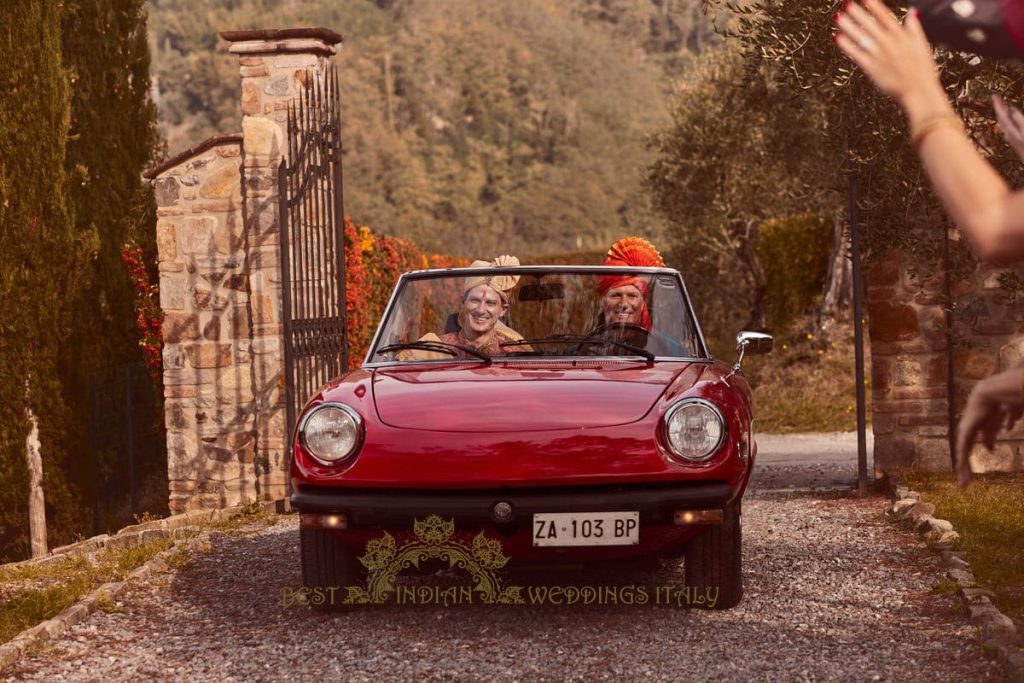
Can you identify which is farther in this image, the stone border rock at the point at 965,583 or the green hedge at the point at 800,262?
the green hedge at the point at 800,262

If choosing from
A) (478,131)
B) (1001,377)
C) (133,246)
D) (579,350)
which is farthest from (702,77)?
(478,131)

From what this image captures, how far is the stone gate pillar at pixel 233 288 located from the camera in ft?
34.6

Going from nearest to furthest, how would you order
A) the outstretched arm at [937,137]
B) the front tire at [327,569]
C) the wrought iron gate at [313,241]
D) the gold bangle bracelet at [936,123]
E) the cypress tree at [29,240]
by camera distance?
the outstretched arm at [937,137] → the gold bangle bracelet at [936,123] → the front tire at [327,569] → the wrought iron gate at [313,241] → the cypress tree at [29,240]

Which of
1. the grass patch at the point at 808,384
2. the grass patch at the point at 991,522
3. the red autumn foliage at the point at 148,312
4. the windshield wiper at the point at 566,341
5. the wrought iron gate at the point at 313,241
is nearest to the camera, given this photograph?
the grass patch at the point at 991,522

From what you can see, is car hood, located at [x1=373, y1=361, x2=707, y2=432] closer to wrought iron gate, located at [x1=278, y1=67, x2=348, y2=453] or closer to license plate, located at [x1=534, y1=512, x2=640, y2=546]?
license plate, located at [x1=534, y1=512, x2=640, y2=546]

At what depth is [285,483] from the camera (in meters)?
10.6

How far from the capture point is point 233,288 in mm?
10656

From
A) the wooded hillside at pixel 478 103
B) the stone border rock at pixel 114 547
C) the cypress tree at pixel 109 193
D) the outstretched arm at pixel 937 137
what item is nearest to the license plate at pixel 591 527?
the stone border rock at pixel 114 547

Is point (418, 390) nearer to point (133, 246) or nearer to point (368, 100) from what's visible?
point (133, 246)

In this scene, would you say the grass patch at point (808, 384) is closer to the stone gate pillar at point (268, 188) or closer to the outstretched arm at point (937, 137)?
the stone gate pillar at point (268, 188)

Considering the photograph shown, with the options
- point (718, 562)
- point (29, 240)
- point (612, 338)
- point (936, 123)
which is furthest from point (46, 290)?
point (936, 123)

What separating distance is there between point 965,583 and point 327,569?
277cm

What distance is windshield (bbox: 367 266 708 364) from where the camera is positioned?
6.55 metres

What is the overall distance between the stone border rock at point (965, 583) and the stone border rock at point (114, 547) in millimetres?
3681
